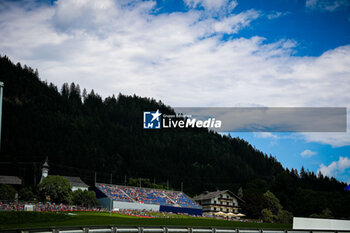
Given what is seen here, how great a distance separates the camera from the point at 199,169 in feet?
495

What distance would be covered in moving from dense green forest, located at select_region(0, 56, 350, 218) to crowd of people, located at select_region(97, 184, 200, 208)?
48.5 ft

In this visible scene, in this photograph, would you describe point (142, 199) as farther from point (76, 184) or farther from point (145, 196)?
point (76, 184)

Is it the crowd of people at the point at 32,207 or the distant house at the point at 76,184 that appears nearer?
the crowd of people at the point at 32,207

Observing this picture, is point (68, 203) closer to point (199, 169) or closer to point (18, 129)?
point (18, 129)

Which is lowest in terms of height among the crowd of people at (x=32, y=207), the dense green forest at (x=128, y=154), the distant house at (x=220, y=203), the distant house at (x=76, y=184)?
the distant house at (x=220, y=203)

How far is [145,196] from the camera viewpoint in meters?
88.4

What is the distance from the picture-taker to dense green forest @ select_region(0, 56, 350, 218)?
112 metres

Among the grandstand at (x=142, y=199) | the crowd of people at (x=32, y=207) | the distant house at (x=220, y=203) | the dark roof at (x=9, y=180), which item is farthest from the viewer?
the distant house at (x=220, y=203)

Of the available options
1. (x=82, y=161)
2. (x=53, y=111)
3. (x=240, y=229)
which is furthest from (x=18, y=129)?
(x=240, y=229)

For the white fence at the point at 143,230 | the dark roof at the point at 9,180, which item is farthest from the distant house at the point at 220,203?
the white fence at the point at 143,230

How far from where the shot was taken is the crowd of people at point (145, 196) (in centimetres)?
8356

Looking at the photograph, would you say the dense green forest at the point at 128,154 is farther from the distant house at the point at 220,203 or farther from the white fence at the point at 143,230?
the white fence at the point at 143,230

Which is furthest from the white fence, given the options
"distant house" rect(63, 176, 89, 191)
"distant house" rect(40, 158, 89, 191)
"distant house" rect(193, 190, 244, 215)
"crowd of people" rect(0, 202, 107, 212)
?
"distant house" rect(63, 176, 89, 191)

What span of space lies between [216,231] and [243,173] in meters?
→ 137
